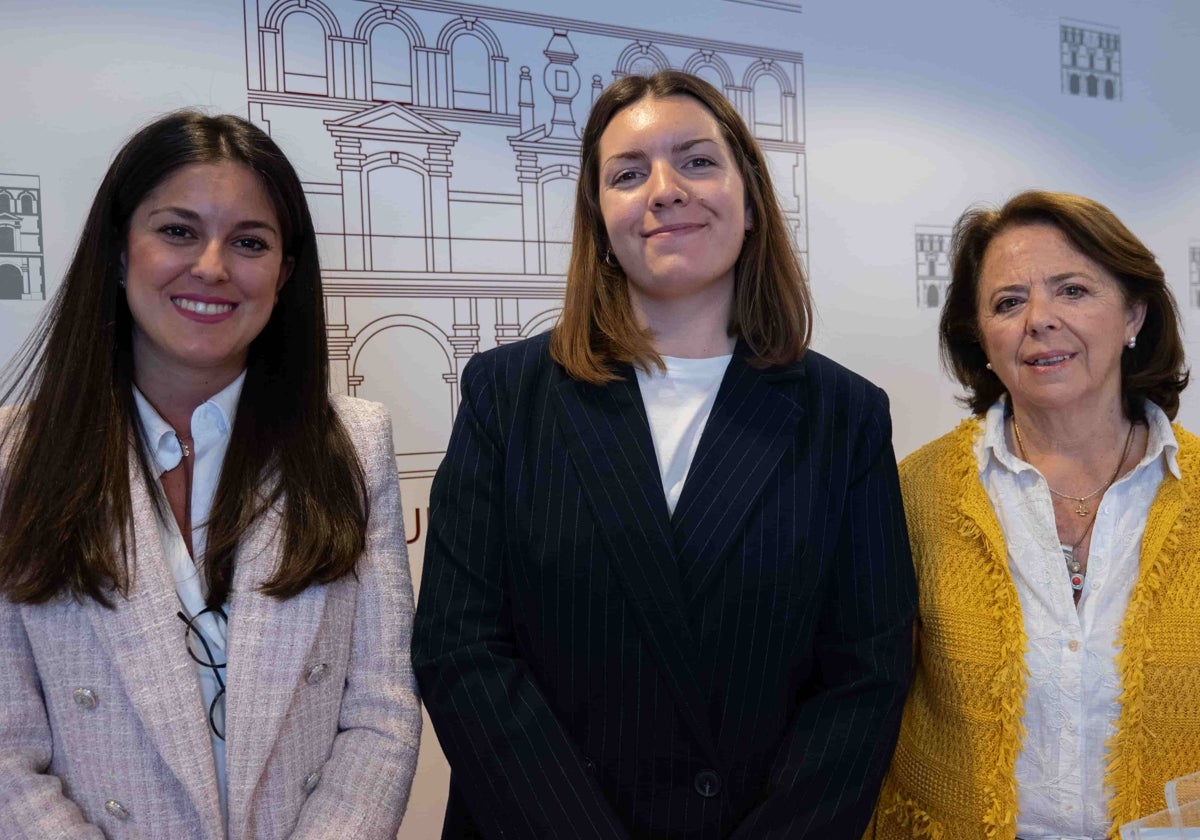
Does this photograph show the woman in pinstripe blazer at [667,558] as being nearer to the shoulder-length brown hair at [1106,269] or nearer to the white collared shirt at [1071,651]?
the white collared shirt at [1071,651]

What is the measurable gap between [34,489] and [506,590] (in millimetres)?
735

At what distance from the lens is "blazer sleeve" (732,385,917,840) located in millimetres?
1472

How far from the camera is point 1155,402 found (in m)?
1.97

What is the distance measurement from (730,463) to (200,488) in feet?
2.81

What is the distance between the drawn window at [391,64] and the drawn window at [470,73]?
0.12 m

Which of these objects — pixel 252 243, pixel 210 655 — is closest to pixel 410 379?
pixel 252 243

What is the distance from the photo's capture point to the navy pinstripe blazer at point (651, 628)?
4.80ft

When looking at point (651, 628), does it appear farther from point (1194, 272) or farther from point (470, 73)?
point (1194, 272)

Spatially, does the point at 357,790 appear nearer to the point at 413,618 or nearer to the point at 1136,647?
the point at 413,618

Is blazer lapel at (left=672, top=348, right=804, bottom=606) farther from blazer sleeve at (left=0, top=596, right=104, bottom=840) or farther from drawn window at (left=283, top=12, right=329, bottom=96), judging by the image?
drawn window at (left=283, top=12, right=329, bottom=96)

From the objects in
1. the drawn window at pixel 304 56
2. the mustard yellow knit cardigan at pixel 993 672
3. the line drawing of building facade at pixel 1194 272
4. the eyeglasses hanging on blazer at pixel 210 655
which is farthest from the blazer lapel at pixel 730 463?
the line drawing of building facade at pixel 1194 272

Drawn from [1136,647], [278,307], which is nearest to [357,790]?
[278,307]

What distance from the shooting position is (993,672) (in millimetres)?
1714

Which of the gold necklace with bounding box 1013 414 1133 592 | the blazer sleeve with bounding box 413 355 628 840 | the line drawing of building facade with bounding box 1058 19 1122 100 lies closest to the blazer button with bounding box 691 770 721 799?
the blazer sleeve with bounding box 413 355 628 840
